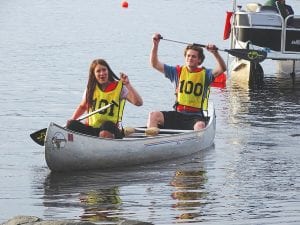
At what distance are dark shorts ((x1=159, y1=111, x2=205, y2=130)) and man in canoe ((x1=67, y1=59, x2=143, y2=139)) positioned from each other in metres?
1.67

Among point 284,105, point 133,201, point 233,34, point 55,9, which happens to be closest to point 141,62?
point 233,34

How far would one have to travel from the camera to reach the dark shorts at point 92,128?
48.0 ft

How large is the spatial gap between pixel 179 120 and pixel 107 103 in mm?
1961

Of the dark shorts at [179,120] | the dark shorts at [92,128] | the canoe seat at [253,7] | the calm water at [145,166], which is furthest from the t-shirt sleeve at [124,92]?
the canoe seat at [253,7]

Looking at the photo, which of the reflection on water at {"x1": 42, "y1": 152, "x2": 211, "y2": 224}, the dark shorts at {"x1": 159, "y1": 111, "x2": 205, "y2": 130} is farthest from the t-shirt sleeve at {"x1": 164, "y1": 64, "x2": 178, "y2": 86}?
the reflection on water at {"x1": 42, "y1": 152, "x2": 211, "y2": 224}

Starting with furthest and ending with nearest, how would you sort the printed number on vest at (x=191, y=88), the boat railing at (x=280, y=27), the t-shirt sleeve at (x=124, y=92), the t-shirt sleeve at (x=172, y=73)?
the boat railing at (x=280, y=27), the t-shirt sleeve at (x=172, y=73), the printed number on vest at (x=191, y=88), the t-shirt sleeve at (x=124, y=92)

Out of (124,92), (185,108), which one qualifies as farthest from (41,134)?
(185,108)

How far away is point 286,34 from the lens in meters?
25.3

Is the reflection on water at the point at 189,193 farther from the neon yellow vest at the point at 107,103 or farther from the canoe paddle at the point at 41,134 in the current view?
the canoe paddle at the point at 41,134

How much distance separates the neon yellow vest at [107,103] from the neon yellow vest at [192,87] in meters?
1.89

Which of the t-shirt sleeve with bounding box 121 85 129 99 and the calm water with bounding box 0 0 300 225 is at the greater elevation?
the t-shirt sleeve with bounding box 121 85 129 99

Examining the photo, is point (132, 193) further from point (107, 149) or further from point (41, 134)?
point (41, 134)

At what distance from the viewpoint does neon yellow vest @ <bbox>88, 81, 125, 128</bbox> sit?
14797 mm

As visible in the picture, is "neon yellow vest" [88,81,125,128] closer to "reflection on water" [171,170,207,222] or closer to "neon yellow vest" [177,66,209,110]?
"reflection on water" [171,170,207,222]
